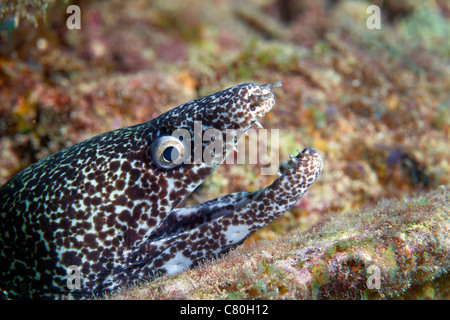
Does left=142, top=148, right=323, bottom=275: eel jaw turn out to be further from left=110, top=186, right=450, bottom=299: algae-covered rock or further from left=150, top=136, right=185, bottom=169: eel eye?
left=150, top=136, right=185, bottom=169: eel eye

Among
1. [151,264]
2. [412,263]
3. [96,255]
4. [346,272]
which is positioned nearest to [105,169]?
[96,255]

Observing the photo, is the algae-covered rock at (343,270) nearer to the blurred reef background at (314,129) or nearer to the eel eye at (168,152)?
the blurred reef background at (314,129)

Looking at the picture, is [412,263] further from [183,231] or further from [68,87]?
[68,87]
